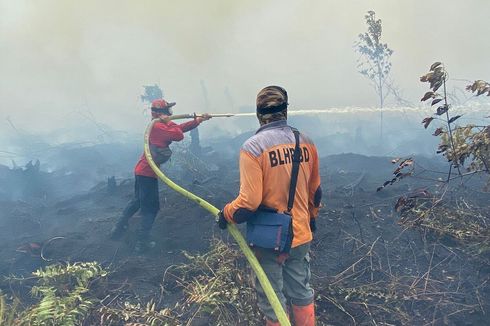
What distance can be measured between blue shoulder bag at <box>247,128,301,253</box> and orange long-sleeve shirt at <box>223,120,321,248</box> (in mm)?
43

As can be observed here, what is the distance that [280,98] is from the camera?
3088 mm

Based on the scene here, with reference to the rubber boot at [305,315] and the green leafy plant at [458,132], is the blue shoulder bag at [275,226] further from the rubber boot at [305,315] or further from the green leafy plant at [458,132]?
the green leafy plant at [458,132]

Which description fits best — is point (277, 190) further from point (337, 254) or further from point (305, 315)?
point (337, 254)

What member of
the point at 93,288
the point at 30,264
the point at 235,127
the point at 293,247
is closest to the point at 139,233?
the point at 93,288

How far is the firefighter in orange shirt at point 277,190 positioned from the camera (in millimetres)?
3006

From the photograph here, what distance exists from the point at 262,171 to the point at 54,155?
17.2 m

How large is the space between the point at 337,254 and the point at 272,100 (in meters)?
3.32

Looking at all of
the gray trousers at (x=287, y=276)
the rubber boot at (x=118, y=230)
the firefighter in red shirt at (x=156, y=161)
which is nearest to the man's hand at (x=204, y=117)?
the firefighter in red shirt at (x=156, y=161)

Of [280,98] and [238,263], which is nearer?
[280,98]

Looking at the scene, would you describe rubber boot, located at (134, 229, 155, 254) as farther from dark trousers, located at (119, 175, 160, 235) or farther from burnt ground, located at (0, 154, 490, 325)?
burnt ground, located at (0, 154, 490, 325)

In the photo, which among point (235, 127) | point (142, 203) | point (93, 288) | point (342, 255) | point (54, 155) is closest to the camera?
point (93, 288)

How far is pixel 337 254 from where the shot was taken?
18.2 feet

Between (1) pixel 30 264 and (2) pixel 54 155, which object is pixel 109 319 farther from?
(2) pixel 54 155

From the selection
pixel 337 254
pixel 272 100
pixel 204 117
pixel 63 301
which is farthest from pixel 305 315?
pixel 204 117
